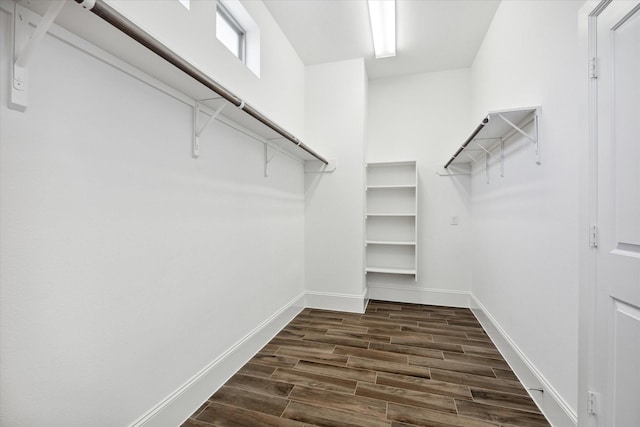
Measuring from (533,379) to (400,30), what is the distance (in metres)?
3.19

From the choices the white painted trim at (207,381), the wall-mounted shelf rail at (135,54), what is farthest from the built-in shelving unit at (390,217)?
the wall-mounted shelf rail at (135,54)

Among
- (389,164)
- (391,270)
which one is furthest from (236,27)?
(391,270)

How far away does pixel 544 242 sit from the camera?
1.65m

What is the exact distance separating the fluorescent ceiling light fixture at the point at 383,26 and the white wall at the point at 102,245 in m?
1.80

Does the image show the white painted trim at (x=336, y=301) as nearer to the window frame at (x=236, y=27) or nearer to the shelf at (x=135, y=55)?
the shelf at (x=135, y=55)

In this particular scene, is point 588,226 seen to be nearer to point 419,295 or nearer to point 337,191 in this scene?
point 337,191

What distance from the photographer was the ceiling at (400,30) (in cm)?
253

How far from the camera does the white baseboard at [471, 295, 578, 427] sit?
141cm

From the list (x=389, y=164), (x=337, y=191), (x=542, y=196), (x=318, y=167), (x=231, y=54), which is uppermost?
(x=231, y=54)

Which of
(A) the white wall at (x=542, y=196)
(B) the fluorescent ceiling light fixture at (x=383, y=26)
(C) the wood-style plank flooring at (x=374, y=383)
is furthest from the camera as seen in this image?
(B) the fluorescent ceiling light fixture at (x=383, y=26)

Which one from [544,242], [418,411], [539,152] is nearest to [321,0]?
[539,152]

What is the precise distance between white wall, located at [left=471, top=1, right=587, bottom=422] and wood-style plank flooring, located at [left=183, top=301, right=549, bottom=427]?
0.31 meters

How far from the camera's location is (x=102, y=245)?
1.12 meters

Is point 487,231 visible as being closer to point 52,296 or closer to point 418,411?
point 418,411
